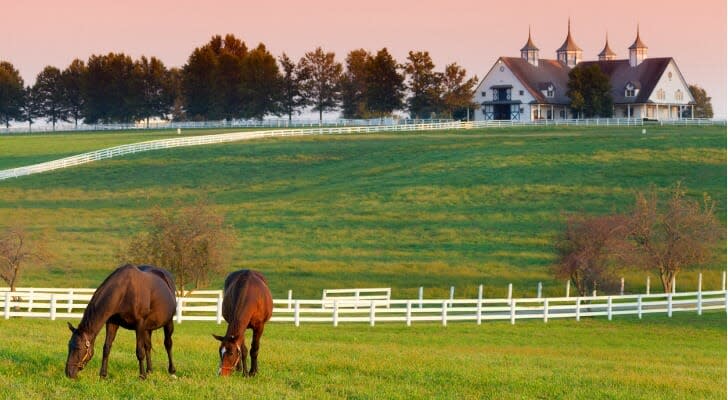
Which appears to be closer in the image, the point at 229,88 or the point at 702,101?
the point at 229,88

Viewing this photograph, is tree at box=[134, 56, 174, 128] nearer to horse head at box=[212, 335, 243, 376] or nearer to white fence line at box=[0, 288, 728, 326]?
white fence line at box=[0, 288, 728, 326]

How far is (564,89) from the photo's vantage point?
129 metres

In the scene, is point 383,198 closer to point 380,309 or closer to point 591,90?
point 380,309

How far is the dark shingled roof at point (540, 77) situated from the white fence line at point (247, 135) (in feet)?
40.6

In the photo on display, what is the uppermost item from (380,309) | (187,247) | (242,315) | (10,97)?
(10,97)

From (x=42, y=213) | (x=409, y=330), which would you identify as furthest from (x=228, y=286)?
(x=42, y=213)

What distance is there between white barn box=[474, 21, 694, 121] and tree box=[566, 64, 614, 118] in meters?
4.55

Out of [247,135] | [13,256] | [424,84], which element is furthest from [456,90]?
[13,256]

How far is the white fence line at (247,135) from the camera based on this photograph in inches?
3270

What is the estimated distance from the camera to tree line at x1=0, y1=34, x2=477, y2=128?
429 ft

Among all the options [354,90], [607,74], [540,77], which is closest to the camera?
[540,77]

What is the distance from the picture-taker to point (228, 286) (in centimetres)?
1809

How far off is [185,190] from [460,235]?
22.4 metres

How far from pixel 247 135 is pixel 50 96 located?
7072 cm
